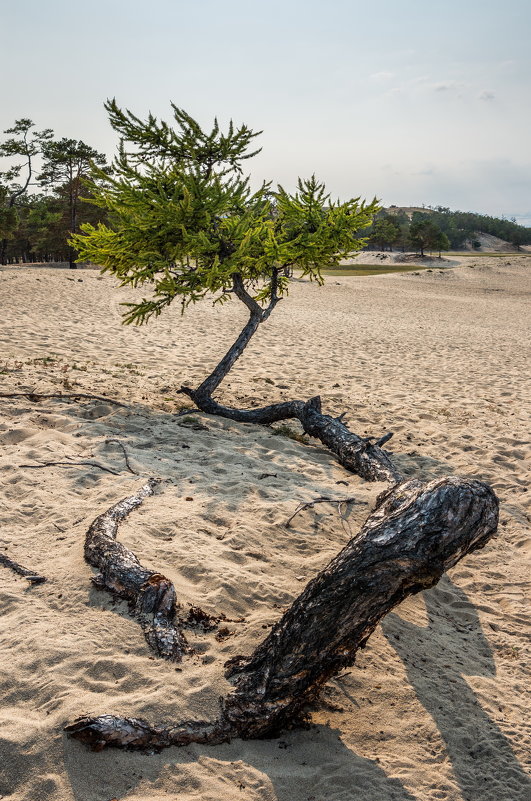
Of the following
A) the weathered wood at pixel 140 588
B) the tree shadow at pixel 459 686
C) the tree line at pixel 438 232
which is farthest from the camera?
the tree line at pixel 438 232

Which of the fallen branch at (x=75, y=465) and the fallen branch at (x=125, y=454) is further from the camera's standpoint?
the fallen branch at (x=125, y=454)

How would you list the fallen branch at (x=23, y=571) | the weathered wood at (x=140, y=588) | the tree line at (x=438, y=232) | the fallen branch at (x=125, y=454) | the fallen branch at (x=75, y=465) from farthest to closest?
the tree line at (x=438, y=232) < the fallen branch at (x=125, y=454) < the fallen branch at (x=75, y=465) < the fallen branch at (x=23, y=571) < the weathered wood at (x=140, y=588)

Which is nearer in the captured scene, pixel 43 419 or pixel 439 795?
pixel 439 795

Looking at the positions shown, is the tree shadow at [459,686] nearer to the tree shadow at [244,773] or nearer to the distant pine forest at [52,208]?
the tree shadow at [244,773]

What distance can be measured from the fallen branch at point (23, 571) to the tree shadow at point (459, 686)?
2.86 metres

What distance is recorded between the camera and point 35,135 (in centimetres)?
4069

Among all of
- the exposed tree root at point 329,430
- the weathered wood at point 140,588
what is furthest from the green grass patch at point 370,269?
the weathered wood at point 140,588

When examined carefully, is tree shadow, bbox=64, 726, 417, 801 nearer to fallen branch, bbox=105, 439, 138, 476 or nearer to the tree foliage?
fallen branch, bbox=105, 439, 138, 476

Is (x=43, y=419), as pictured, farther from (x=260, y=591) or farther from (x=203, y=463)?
(x=260, y=591)

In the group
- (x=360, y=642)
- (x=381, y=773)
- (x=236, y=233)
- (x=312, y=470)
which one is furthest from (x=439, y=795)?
(x=236, y=233)

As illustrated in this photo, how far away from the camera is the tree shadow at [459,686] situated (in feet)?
12.2

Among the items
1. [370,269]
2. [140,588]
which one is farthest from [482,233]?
[140,588]

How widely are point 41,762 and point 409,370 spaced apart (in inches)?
539

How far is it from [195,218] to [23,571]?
6.44 metres
